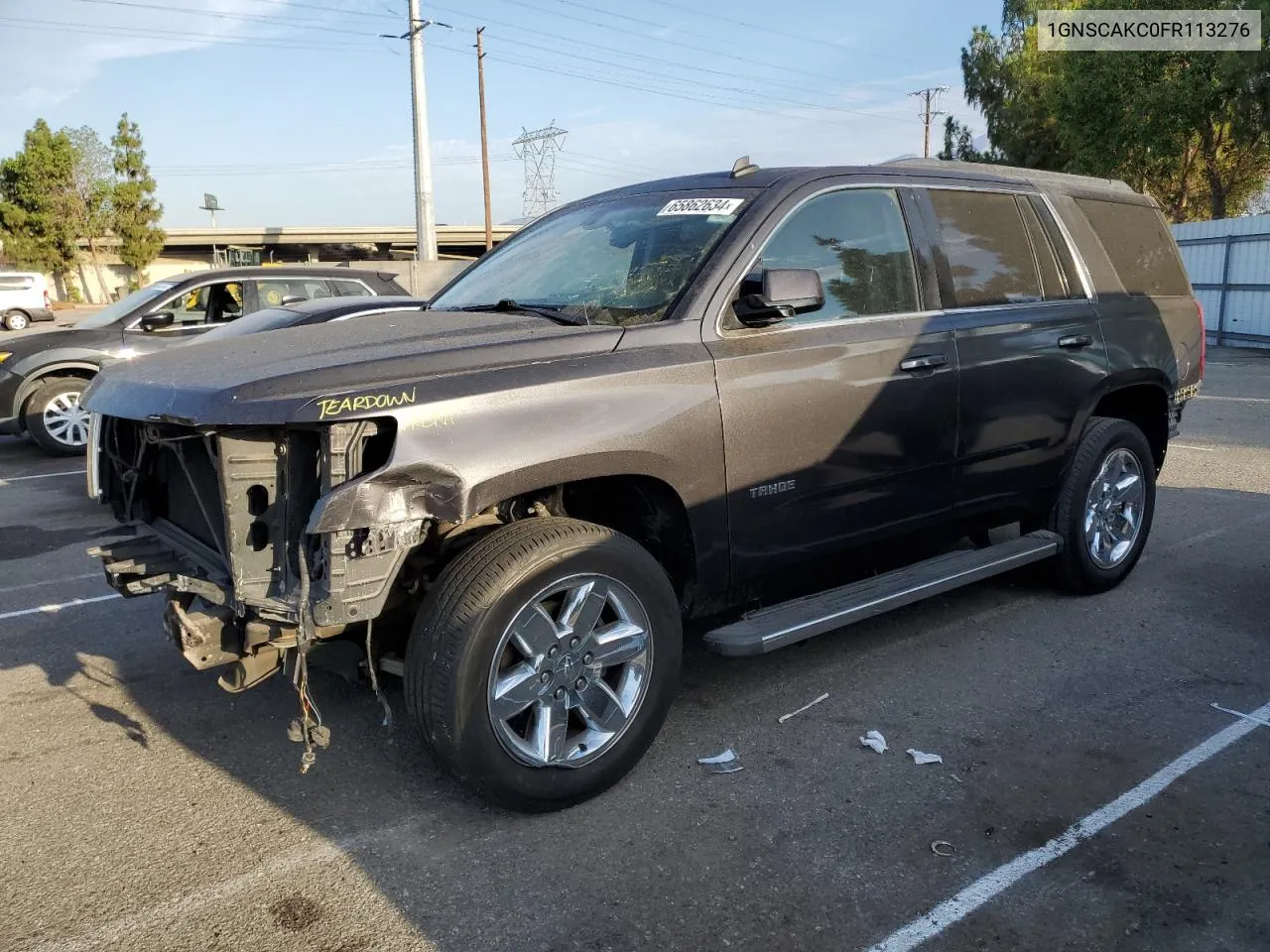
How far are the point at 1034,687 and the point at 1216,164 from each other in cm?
3322

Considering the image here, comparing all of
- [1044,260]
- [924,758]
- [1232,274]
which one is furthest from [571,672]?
[1232,274]

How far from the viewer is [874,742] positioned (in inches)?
147

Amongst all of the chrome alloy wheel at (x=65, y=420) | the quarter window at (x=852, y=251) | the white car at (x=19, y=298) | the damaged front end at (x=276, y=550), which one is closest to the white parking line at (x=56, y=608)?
the damaged front end at (x=276, y=550)

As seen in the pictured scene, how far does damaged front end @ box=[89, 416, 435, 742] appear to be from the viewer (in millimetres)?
2846

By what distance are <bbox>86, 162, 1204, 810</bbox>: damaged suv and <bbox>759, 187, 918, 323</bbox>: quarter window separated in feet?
0.04

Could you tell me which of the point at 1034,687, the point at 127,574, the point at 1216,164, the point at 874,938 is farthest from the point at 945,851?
the point at 1216,164

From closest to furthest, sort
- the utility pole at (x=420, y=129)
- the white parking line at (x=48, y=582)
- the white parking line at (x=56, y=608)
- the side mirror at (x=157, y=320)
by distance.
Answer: the white parking line at (x=56, y=608) < the white parking line at (x=48, y=582) < the side mirror at (x=157, y=320) < the utility pole at (x=420, y=129)

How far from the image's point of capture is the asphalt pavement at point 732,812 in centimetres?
274

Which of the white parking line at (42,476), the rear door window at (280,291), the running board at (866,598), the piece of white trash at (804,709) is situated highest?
the rear door window at (280,291)

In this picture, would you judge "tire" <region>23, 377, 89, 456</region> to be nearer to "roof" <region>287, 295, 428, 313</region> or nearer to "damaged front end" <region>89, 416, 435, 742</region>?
"roof" <region>287, 295, 428, 313</region>

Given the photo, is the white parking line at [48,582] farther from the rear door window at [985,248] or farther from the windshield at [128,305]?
the rear door window at [985,248]

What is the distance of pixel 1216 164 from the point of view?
31344mm

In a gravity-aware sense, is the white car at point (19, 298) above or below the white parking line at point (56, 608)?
above

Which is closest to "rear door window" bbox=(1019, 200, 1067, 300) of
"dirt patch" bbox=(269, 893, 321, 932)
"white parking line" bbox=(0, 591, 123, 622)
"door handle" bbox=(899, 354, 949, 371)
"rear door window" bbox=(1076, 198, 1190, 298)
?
"rear door window" bbox=(1076, 198, 1190, 298)
